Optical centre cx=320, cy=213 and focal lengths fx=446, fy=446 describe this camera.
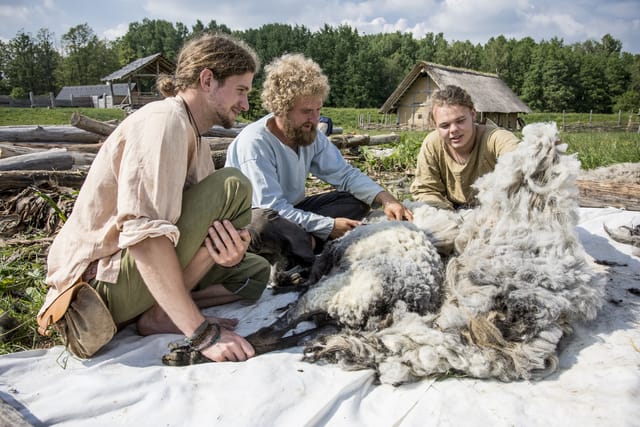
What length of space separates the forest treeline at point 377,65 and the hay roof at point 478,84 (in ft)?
92.8

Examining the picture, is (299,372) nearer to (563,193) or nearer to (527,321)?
(527,321)

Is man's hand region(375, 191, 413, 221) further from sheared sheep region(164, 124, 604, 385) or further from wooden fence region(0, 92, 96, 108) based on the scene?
wooden fence region(0, 92, 96, 108)

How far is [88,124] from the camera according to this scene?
677cm

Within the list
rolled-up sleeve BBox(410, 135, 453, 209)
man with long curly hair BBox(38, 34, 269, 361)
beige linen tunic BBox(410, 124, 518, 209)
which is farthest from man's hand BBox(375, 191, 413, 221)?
man with long curly hair BBox(38, 34, 269, 361)

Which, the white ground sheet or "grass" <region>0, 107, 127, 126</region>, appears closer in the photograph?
the white ground sheet

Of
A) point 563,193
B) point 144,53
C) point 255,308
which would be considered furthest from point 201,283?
point 144,53

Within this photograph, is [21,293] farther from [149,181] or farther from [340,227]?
[340,227]

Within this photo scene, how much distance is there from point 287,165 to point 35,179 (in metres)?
3.34

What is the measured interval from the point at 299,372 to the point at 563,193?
1.65 m

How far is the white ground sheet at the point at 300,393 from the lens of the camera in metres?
1.64

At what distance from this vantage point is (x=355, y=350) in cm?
199

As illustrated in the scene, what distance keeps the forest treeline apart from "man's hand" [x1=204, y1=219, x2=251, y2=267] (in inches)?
2016

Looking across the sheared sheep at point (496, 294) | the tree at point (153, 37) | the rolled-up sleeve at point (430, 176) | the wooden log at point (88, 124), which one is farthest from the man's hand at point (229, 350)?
the tree at point (153, 37)

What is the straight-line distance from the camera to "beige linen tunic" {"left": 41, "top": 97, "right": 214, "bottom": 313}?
1.87 m
